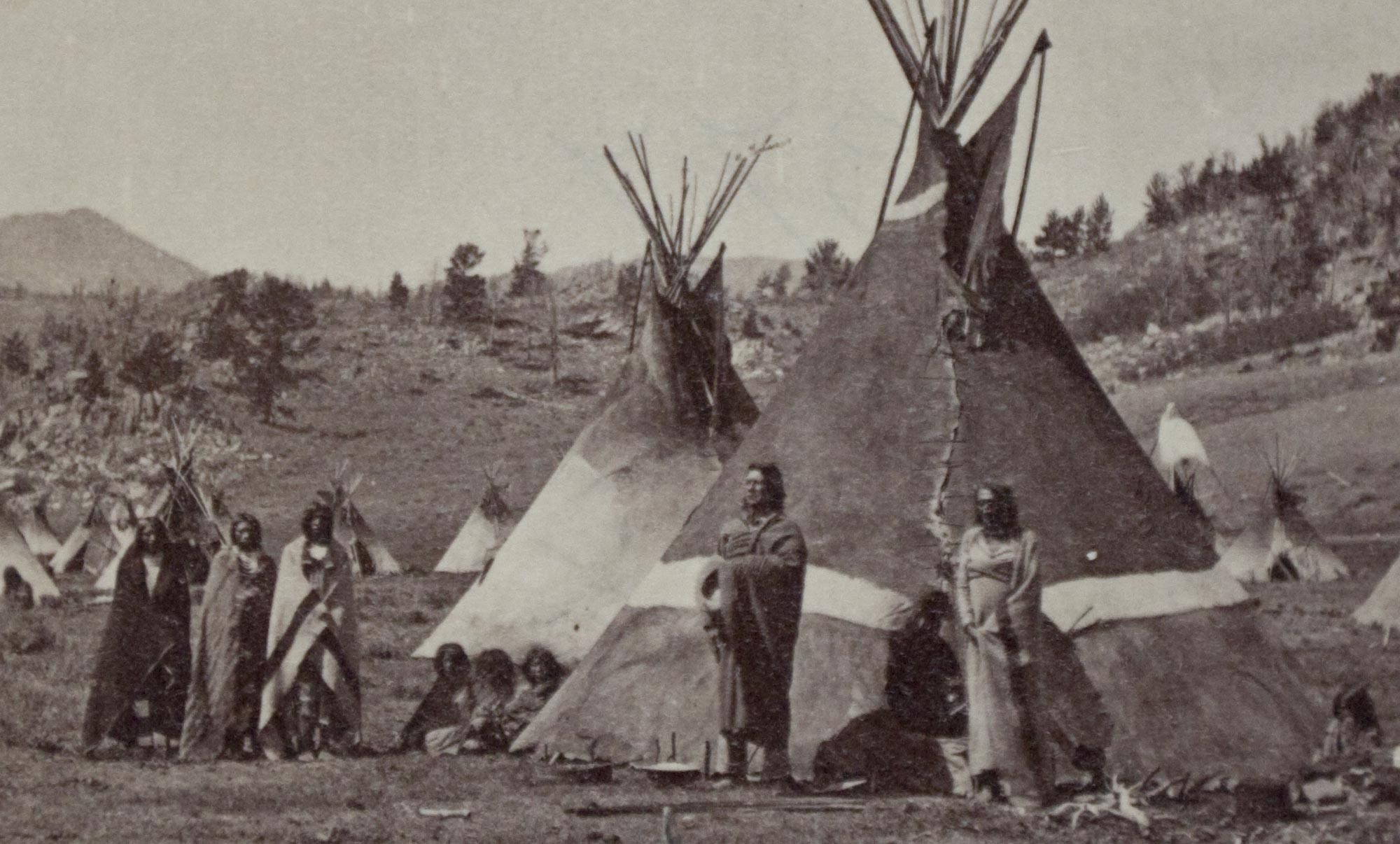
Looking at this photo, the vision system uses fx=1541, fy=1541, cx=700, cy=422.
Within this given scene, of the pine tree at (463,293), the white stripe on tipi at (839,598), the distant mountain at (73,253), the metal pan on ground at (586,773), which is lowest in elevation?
the metal pan on ground at (586,773)

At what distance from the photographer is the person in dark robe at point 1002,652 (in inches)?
265

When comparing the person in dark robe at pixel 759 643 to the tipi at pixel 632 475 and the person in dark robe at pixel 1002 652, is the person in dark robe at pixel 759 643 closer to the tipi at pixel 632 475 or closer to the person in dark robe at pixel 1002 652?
the person in dark robe at pixel 1002 652

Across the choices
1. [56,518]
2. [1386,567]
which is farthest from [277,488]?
[1386,567]

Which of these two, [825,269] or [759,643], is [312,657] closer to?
[759,643]

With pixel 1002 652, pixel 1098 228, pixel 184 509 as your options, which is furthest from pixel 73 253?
pixel 1002 652

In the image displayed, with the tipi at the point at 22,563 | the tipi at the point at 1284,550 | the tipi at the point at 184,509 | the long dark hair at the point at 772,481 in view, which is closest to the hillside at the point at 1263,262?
the tipi at the point at 1284,550

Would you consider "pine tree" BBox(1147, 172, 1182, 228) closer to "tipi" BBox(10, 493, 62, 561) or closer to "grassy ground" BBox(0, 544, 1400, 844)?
"tipi" BBox(10, 493, 62, 561)

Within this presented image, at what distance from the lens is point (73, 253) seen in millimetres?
100062

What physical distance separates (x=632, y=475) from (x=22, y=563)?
38.5 feet

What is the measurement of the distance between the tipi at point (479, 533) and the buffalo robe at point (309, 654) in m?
13.5

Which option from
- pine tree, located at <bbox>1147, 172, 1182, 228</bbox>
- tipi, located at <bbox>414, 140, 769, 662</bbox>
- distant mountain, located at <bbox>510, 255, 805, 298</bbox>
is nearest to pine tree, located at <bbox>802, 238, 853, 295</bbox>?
distant mountain, located at <bbox>510, 255, 805, 298</bbox>

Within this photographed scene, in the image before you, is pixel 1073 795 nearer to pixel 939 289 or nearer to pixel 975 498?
pixel 975 498

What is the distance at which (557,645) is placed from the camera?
1171 cm

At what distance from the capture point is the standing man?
8.76m
